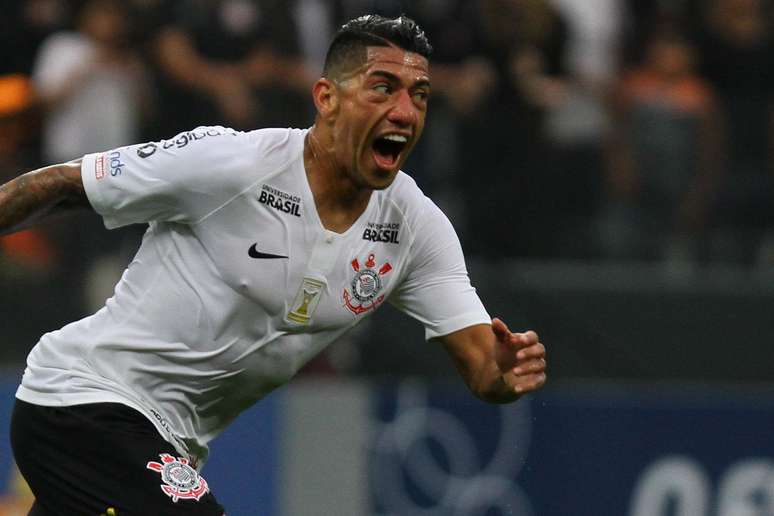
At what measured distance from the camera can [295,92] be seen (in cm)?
973

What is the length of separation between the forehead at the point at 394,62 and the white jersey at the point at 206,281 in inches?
15.7

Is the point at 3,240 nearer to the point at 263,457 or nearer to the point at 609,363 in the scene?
the point at 263,457

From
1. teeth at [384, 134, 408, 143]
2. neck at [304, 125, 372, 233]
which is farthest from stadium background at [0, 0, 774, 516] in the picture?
teeth at [384, 134, 408, 143]

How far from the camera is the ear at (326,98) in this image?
547 centimetres

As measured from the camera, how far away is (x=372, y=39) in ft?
17.7

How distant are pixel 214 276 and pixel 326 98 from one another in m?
0.74

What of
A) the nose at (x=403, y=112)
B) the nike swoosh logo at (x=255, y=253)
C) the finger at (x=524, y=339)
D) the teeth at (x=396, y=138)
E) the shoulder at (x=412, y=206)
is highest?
the nose at (x=403, y=112)

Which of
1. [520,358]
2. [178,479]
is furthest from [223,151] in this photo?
[520,358]

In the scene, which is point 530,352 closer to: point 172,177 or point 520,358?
point 520,358

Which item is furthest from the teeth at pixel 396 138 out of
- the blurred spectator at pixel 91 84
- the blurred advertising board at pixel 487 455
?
the blurred spectator at pixel 91 84

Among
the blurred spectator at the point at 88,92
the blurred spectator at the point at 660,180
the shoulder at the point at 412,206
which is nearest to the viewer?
the shoulder at the point at 412,206

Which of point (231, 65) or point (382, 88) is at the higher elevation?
point (382, 88)

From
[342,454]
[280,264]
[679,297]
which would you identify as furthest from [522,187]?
[280,264]

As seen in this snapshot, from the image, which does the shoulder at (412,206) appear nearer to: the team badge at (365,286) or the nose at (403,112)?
the team badge at (365,286)
